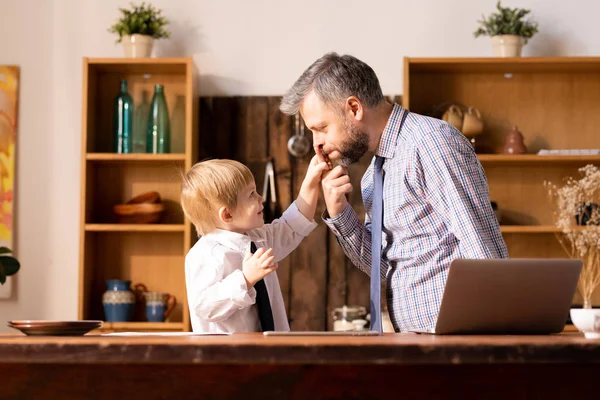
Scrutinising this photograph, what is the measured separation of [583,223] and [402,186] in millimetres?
2217

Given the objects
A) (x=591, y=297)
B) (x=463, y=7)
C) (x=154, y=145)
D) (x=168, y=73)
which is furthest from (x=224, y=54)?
(x=591, y=297)

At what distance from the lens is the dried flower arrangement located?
166 inches

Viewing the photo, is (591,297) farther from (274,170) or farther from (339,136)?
(339,136)

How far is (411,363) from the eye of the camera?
137 cm

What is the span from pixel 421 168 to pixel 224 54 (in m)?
2.53

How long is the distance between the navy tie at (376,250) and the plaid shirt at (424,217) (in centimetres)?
2

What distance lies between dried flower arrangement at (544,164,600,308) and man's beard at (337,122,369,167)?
6.21ft

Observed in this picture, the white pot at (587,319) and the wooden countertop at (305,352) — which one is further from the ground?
the wooden countertop at (305,352)

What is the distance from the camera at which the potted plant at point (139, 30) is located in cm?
448

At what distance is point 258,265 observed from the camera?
6.85 ft

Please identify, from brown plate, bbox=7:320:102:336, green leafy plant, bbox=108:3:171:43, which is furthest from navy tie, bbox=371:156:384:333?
green leafy plant, bbox=108:3:171:43

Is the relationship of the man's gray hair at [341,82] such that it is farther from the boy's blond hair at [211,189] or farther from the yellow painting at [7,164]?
the yellow painting at [7,164]

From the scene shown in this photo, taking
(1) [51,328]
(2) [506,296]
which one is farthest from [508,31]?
(1) [51,328]

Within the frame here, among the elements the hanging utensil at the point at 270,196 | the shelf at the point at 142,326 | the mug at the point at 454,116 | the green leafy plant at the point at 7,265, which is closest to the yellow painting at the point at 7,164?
the green leafy plant at the point at 7,265
